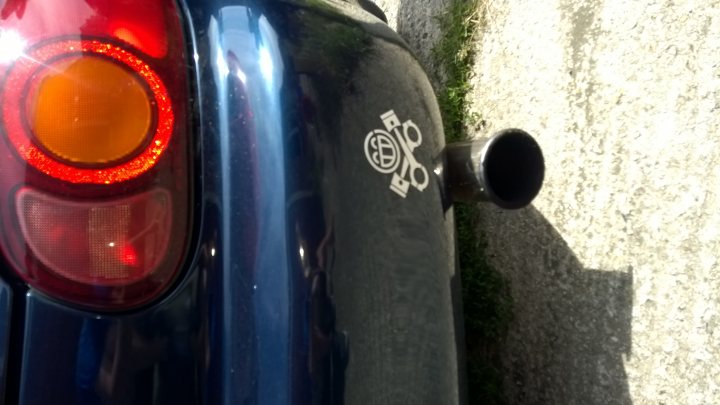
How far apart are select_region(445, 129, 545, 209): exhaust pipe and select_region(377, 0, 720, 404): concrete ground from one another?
31 cm

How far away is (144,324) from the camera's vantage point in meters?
1.00

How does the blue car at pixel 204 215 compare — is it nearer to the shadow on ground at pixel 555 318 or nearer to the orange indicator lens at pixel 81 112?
the orange indicator lens at pixel 81 112

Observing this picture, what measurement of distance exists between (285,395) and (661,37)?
108 centimetres

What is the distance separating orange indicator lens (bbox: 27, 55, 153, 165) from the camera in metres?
0.96

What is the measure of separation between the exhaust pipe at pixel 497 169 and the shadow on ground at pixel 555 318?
367 millimetres

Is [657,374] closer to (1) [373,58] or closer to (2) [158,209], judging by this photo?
(1) [373,58]

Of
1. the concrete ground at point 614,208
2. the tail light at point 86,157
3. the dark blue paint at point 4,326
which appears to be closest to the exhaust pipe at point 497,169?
the concrete ground at point 614,208

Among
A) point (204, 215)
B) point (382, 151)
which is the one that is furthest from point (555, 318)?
point (204, 215)

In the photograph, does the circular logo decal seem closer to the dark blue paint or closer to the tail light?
the tail light

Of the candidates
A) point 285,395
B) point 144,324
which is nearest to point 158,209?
point 144,324

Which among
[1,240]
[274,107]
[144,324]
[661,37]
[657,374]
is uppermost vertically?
[661,37]

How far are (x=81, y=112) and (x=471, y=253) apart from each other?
122cm

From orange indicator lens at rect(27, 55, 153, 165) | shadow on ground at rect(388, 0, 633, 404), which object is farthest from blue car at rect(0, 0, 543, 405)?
shadow on ground at rect(388, 0, 633, 404)

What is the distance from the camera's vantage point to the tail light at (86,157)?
958 mm
